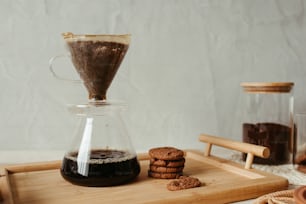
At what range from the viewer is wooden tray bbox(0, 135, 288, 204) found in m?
0.63

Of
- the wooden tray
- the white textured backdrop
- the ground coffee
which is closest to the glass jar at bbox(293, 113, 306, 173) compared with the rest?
the ground coffee

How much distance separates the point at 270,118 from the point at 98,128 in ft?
1.49

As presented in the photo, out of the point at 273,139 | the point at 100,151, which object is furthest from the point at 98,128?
the point at 273,139

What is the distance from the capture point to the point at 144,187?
705 millimetres

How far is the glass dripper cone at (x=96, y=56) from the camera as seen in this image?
0.70 m

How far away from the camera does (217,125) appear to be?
3.70 ft

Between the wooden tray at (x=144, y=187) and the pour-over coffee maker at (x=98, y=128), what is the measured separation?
0.02 meters

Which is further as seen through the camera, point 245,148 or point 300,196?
point 245,148

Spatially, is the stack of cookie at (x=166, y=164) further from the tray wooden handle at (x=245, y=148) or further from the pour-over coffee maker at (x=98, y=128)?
the tray wooden handle at (x=245, y=148)

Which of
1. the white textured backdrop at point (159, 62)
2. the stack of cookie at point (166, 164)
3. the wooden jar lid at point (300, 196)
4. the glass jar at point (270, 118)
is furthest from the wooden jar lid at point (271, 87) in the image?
the wooden jar lid at point (300, 196)

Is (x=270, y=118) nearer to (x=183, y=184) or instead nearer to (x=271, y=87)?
(x=271, y=87)

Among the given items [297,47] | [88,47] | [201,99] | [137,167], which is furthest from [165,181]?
[297,47]

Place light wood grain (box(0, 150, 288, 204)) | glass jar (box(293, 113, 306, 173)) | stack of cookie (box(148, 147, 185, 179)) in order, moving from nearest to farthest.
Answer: light wood grain (box(0, 150, 288, 204)) < stack of cookie (box(148, 147, 185, 179)) < glass jar (box(293, 113, 306, 173))

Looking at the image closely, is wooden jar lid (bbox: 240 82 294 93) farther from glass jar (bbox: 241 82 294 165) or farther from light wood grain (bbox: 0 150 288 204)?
light wood grain (bbox: 0 150 288 204)
